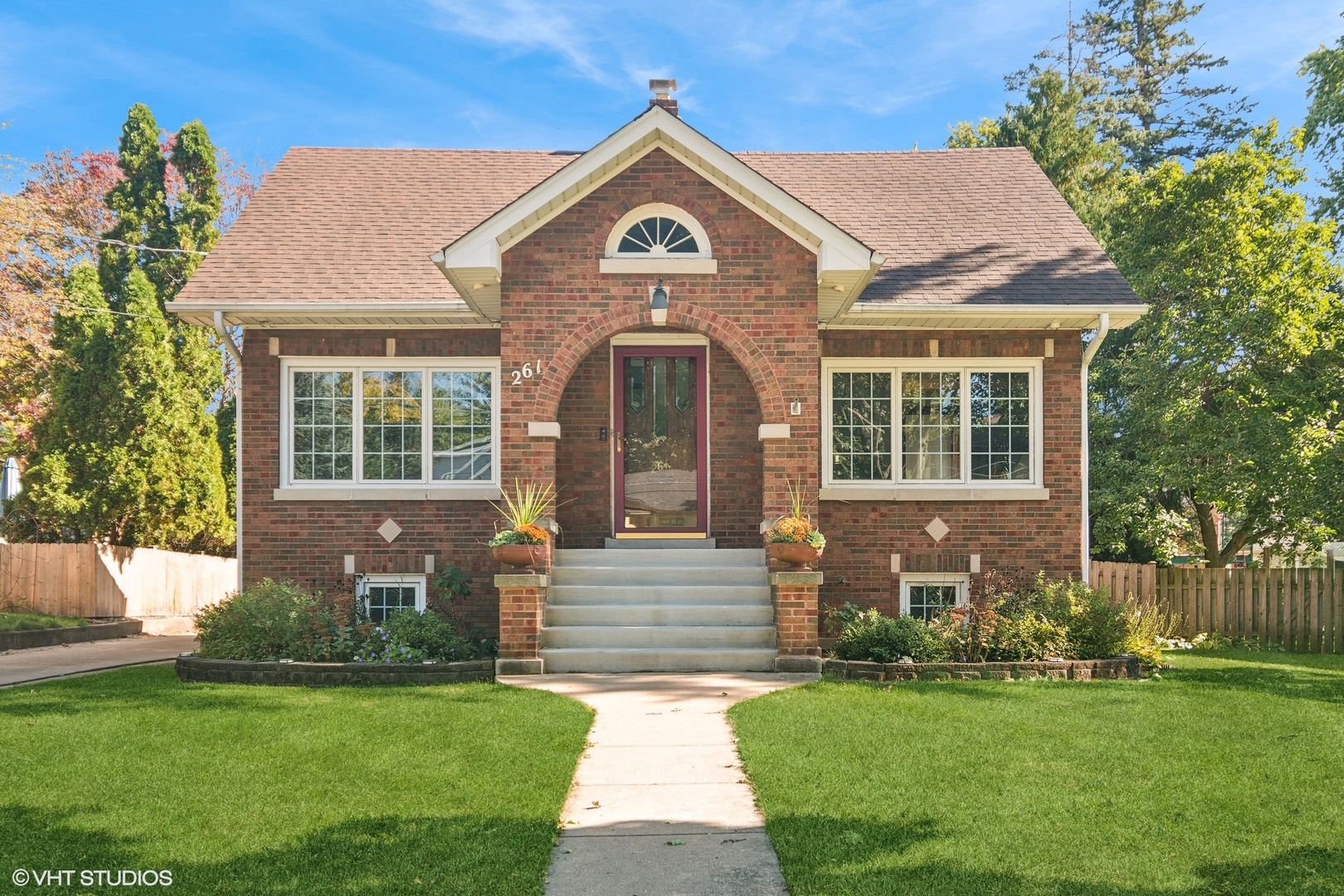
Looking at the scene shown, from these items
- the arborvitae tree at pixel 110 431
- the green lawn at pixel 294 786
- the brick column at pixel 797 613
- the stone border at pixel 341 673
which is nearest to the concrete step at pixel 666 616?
the brick column at pixel 797 613

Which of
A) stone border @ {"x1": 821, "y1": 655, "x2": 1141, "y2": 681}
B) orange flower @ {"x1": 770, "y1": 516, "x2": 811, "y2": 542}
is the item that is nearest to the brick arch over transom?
orange flower @ {"x1": 770, "y1": 516, "x2": 811, "y2": 542}

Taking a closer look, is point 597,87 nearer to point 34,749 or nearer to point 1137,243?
point 1137,243

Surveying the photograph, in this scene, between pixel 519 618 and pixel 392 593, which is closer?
pixel 519 618

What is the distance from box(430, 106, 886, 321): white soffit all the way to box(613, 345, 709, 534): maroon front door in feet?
8.15

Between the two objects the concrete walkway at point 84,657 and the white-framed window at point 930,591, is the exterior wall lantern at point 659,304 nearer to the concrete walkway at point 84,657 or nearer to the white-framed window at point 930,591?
the white-framed window at point 930,591

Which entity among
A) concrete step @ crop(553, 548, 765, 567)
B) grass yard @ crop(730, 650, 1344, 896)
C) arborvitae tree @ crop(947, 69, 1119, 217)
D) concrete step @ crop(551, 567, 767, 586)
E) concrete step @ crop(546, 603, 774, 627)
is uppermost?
arborvitae tree @ crop(947, 69, 1119, 217)

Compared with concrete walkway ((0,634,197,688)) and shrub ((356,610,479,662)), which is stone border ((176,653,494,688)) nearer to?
shrub ((356,610,479,662))

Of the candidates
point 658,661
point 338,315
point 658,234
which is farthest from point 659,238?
point 658,661

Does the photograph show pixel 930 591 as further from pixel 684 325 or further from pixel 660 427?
pixel 684 325

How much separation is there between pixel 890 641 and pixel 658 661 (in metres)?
2.27

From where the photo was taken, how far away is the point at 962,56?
2756 centimetres

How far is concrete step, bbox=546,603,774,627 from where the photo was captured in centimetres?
1106

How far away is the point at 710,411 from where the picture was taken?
43.1 feet

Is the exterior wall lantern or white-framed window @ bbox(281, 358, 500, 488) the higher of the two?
the exterior wall lantern
